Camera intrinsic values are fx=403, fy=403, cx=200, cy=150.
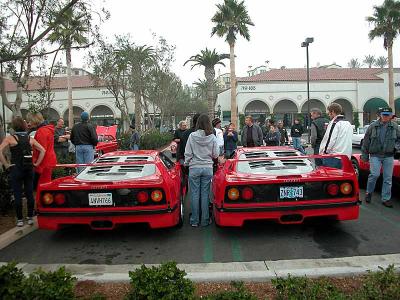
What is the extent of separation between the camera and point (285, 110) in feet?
140

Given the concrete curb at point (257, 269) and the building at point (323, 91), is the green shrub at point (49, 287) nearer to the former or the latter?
the concrete curb at point (257, 269)

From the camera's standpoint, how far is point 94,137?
28.5ft

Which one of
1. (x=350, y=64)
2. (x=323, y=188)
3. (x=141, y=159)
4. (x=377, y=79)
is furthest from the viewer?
(x=350, y=64)

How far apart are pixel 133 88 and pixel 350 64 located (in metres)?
87.3

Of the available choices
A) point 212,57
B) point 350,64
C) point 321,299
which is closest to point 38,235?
point 321,299

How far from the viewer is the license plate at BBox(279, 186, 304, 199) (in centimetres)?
486

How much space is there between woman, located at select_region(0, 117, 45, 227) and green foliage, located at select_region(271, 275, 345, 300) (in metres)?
4.05

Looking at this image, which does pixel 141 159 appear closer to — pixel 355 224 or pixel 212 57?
pixel 355 224

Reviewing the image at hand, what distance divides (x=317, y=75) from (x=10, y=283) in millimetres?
42565

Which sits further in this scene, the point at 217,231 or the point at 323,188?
the point at 217,231

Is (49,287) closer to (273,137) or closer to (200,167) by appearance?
(200,167)

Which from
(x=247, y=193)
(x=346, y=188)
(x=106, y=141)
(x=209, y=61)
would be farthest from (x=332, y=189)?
(x=209, y=61)

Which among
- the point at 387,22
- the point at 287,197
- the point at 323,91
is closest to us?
the point at 287,197

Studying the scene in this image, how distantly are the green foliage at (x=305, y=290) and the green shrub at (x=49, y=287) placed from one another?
155cm
